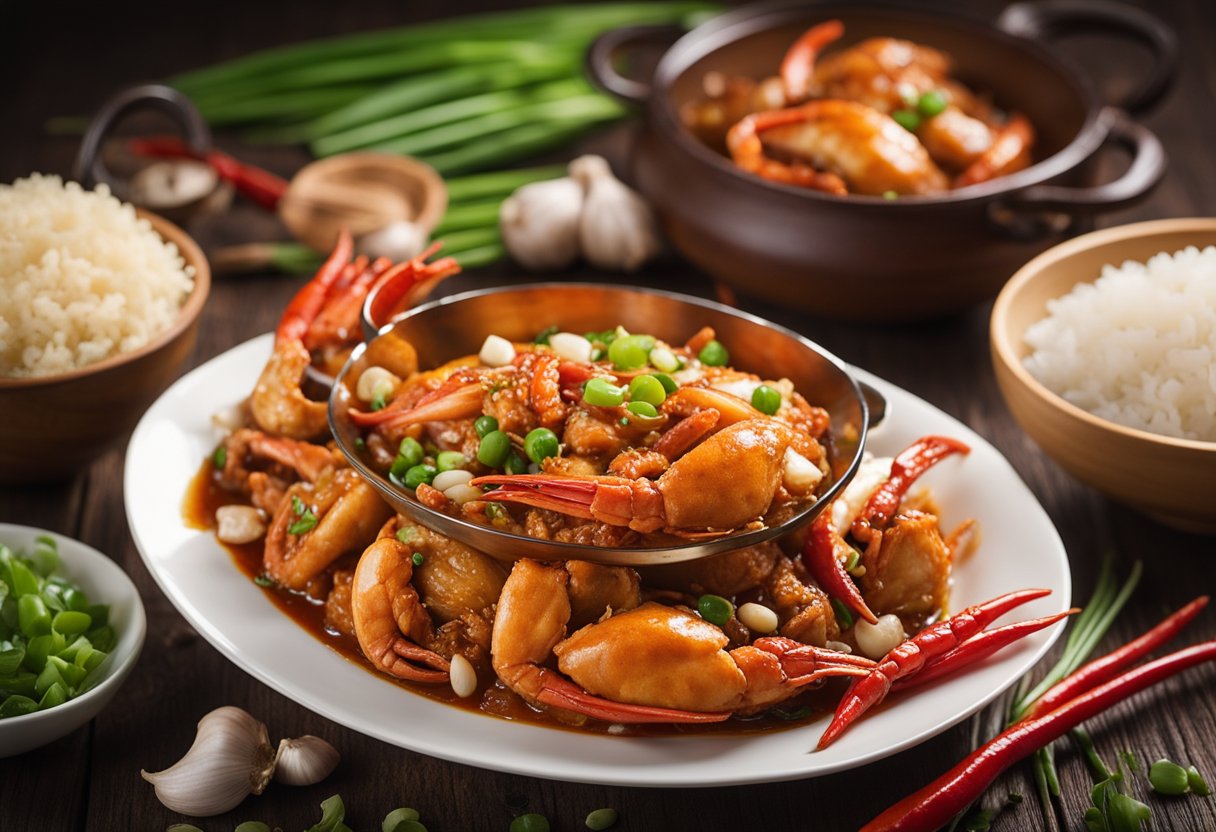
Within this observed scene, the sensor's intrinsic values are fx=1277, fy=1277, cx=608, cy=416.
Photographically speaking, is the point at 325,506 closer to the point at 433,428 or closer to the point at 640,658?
the point at 433,428

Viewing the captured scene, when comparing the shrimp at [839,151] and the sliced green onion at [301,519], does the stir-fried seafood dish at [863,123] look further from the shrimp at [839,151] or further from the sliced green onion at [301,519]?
the sliced green onion at [301,519]

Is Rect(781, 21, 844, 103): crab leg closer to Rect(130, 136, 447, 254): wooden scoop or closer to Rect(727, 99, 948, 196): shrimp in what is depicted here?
Rect(727, 99, 948, 196): shrimp

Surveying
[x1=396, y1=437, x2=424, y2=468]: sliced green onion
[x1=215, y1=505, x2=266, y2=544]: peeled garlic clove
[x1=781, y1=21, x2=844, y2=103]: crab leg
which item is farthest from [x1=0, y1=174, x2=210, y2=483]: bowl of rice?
[x1=781, y1=21, x2=844, y2=103]: crab leg

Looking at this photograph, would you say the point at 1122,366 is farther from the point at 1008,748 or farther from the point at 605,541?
the point at 605,541

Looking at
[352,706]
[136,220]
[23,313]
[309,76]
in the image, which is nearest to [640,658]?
[352,706]

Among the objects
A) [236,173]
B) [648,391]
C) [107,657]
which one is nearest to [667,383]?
[648,391]

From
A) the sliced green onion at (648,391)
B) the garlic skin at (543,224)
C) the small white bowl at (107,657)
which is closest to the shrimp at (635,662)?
the sliced green onion at (648,391)
